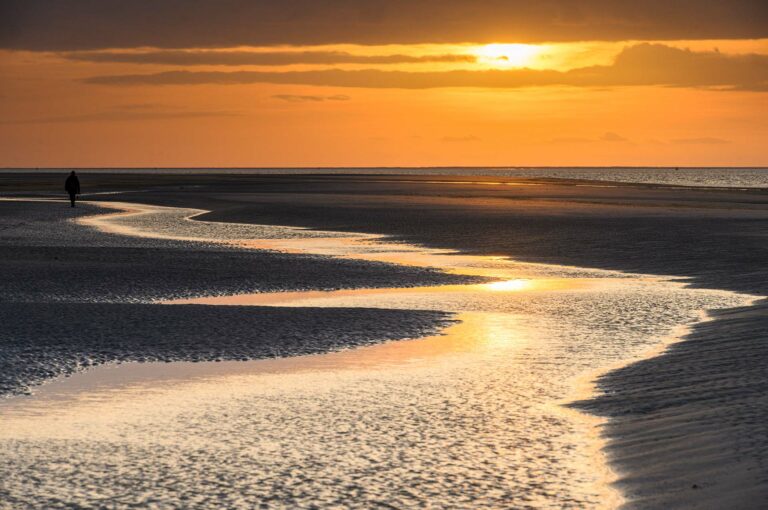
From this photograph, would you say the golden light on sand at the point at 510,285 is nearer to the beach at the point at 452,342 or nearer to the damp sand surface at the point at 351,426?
the beach at the point at 452,342

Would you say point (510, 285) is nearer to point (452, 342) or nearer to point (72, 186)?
point (452, 342)

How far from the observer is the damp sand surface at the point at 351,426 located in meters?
9.09

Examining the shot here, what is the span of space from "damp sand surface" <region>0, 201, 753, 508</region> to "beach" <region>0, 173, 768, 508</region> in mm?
50

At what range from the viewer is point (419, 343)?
1709 centimetres

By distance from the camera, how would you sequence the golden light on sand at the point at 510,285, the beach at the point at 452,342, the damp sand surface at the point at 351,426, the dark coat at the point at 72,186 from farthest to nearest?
the dark coat at the point at 72,186
the golden light on sand at the point at 510,285
the beach at the point at 452,342
the damp sand surface at the point at 351,426

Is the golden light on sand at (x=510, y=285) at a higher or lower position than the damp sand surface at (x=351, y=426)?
higher

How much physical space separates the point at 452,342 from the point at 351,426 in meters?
5.86

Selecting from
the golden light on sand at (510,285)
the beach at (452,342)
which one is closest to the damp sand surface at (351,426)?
the beach at (452,342)

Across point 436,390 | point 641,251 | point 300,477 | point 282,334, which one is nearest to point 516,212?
point 641,251

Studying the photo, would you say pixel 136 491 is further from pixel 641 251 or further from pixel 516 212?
pixel 516 212

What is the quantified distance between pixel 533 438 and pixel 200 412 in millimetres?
3681

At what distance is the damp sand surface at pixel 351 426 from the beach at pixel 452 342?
0.05 metres

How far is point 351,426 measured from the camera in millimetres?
11383

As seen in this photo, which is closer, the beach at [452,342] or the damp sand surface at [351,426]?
the damp sand surface at [351,426]
